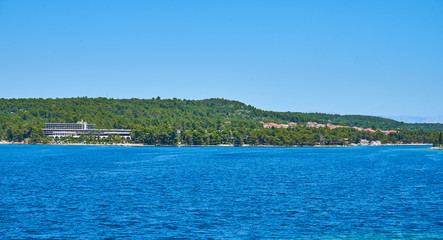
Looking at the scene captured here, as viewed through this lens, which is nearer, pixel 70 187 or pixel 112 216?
pixel 112 216

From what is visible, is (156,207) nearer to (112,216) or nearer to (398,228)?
(112,216)

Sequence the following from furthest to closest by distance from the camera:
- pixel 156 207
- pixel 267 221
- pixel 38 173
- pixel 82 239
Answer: pixel 38 173
pixel 156 207
pixel 267 221
pixel 82 239

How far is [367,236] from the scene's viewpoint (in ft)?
104

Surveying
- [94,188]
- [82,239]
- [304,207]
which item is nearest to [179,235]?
[82,239]

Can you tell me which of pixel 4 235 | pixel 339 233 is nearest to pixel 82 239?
pixel 4 235

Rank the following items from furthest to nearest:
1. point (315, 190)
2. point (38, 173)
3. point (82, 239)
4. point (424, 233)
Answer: point (38, 173) → point (315, 190) → point (424, 233) → point (82, 239)

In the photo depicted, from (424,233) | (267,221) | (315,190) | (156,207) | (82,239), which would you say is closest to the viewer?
(82,239)

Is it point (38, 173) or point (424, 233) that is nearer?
point (424, 233)

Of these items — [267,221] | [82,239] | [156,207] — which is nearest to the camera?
[82,239]

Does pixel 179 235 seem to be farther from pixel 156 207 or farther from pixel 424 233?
pixel 424 233

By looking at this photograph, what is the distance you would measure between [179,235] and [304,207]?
14.3m

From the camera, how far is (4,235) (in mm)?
31406

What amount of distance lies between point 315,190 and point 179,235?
25.8 meters

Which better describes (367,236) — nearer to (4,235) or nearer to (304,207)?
(304,207)
